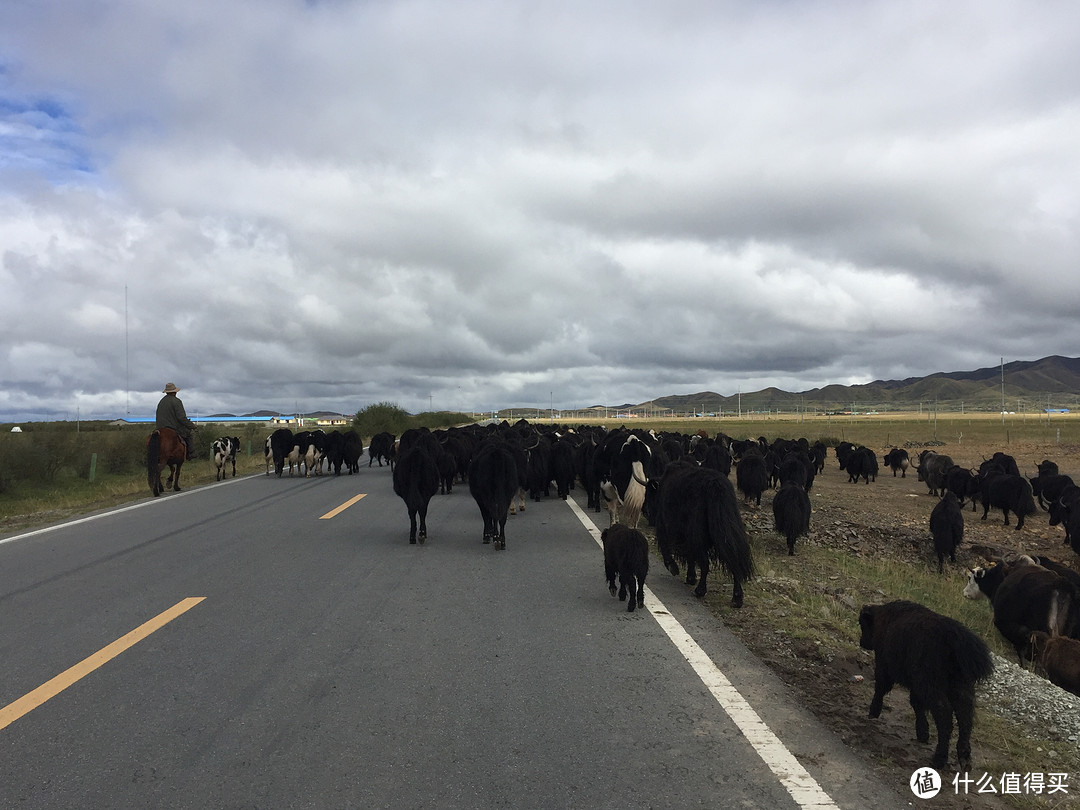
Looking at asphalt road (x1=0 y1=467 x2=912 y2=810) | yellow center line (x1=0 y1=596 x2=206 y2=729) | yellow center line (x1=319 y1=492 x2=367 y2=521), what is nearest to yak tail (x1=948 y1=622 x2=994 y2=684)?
asphalt road (x1=0 y1=467 x2=912 y2=810)

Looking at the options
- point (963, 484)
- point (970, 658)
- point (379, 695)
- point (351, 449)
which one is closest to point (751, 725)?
point (970, 658)

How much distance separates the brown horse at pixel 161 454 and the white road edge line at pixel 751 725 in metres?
13.1

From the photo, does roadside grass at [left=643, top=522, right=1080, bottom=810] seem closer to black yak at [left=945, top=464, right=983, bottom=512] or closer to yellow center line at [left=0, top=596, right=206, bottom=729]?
yellow center line at [left=0, top=596, right=206, bottom=729]

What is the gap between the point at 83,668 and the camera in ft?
16.3

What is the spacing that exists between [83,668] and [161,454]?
12.2 metres

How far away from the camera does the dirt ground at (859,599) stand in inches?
157

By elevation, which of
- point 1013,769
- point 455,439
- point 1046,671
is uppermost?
point 455,439

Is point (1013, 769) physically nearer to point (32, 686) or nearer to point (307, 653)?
point (307, 653)

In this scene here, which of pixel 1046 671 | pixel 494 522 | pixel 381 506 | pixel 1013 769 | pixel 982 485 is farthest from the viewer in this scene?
pixel 982 485

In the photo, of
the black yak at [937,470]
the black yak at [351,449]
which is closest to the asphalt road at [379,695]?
the black yak at [351,449]

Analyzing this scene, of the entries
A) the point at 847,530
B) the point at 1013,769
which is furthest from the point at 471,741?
the point at 847,530

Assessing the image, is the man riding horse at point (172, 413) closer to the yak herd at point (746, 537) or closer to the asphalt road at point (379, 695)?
the yak herd at point (746, 537)

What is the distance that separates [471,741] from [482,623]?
2.22 meters

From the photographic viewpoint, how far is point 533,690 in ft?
15.0
